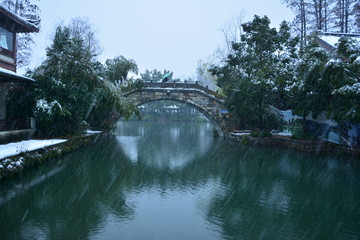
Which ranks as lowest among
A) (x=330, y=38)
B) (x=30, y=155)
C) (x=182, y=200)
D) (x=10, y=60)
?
(x=182, y=200)

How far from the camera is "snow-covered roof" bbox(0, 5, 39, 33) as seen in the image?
14319 mm

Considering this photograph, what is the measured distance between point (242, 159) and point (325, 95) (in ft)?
17.3

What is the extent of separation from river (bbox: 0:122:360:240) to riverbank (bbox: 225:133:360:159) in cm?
214

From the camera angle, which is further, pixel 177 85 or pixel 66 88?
pixel 177 85

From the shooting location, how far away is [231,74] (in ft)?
85.2

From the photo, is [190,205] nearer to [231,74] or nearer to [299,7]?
[231,74]

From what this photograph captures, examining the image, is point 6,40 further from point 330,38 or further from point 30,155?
point 330,38

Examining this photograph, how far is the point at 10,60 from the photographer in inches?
637

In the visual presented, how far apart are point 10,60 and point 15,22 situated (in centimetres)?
184

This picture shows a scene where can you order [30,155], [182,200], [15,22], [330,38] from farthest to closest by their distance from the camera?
[330,38] → [15,22] → [30,155] → [182,200]

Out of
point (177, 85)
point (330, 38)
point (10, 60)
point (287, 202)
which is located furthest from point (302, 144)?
point (10, 60)

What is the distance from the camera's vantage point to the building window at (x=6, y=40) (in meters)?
15.7

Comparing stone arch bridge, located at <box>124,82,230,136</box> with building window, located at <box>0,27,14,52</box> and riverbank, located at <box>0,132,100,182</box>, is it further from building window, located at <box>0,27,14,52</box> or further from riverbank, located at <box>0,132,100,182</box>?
building window, located at <box>0,27,14,52</box>

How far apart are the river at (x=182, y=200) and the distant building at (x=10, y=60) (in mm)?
2862
